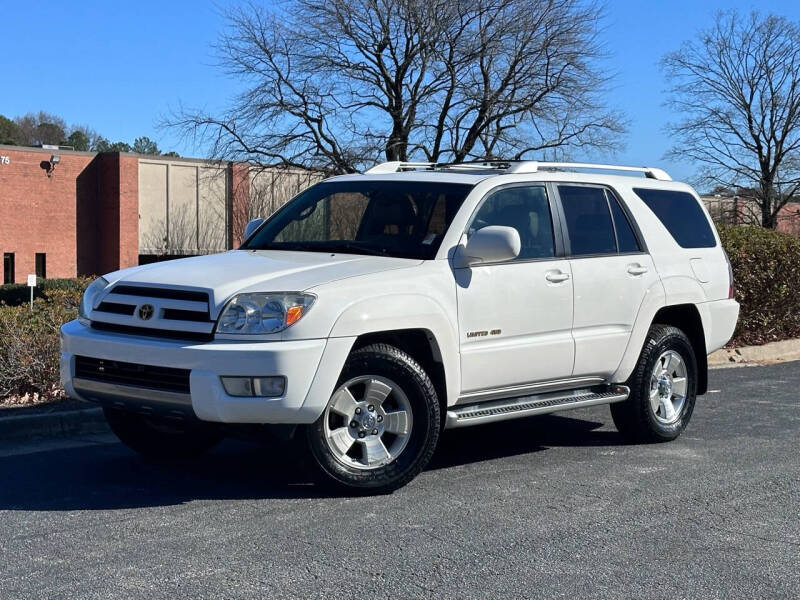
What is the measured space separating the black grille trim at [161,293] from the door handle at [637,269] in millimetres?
3327

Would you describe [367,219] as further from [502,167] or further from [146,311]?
[146,311]

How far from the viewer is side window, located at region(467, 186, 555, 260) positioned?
23.1 feet

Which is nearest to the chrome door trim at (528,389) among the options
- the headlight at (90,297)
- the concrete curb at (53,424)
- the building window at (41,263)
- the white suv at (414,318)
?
the white suv at (414,318)

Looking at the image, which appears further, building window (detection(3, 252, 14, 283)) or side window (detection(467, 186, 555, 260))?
building window (detection(3, 252, 14, 283))

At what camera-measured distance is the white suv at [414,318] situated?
5754 millimetres

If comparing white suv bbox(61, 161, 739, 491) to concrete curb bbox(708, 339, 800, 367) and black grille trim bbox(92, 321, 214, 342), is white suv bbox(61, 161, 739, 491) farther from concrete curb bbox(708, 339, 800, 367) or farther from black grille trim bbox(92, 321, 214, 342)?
concrete curb bbox(708, 339, 800, 367)

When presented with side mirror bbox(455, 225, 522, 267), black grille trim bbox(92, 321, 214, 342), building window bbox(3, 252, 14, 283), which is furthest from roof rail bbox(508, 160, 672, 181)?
building window bbox(3, 252, 14, 283)

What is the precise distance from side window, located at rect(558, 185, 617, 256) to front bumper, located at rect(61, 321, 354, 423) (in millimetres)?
2279

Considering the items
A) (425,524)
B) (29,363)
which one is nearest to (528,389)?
(425,524)

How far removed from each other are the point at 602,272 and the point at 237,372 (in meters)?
3.01

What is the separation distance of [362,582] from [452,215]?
9.49 feet

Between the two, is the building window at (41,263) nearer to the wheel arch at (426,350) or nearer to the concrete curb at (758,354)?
the concrete curb at (758,354)

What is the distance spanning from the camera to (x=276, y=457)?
23.8 feet

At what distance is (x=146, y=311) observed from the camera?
19.6 feet
